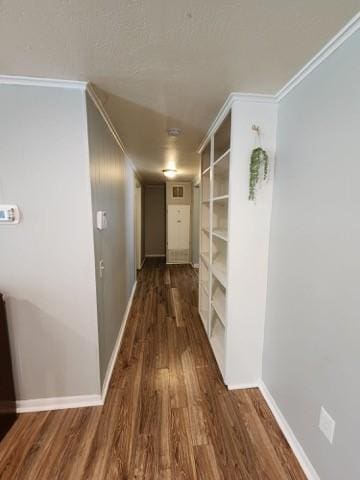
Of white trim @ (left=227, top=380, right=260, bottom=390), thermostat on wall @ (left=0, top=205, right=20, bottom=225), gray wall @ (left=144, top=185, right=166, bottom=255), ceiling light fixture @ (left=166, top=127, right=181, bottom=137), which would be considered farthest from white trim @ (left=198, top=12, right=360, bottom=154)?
gray wall @ (left=144, top=185, right=166, bottom=255)

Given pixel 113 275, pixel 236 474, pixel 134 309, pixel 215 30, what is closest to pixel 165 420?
pixel 236 474

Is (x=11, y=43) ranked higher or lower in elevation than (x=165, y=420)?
higher

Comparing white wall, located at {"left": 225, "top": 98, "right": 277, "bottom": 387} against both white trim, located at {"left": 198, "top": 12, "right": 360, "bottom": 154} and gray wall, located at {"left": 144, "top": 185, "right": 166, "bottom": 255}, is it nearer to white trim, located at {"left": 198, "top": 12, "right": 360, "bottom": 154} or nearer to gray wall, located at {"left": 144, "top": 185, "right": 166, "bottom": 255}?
white trim, located at {"left": 198, "top": 12, "right": 360, "bottom": 154}

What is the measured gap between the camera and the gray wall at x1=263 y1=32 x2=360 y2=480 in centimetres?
98

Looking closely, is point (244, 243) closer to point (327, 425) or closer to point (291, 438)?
point (327, 425)

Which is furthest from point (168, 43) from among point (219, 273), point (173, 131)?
point (219, 273)

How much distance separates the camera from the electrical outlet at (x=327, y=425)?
1080 mm

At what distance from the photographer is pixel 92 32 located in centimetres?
99

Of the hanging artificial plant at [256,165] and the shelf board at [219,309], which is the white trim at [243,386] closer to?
the shelf board at [219,309]

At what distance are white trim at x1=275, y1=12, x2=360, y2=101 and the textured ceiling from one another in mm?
31

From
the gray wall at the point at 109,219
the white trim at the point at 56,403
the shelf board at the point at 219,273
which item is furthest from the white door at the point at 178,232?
the white trim at the point at 56,403

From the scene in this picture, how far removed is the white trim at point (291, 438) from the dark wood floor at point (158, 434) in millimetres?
36

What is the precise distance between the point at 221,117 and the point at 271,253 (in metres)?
1.17

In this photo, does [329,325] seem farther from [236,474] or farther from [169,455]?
[169,455]
